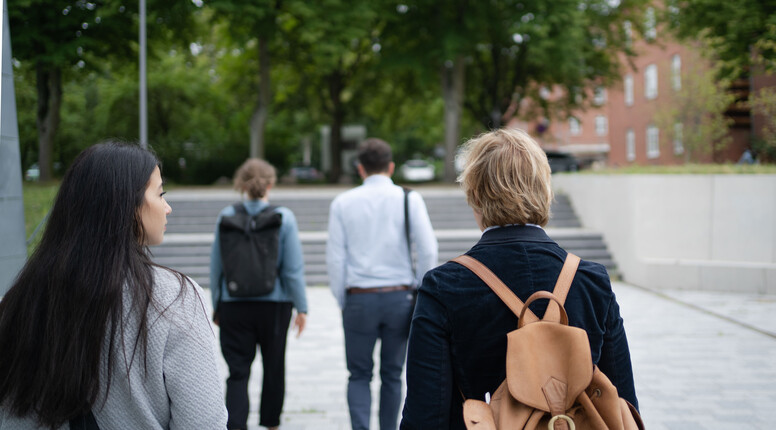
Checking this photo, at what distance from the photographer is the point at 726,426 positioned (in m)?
4.85

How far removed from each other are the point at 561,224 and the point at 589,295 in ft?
49.2

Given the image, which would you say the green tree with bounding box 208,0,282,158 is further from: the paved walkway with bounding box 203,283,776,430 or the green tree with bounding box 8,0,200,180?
the paved walkway with bounding box 203,283,776,430

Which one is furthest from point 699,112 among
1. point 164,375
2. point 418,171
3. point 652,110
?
point 418,171

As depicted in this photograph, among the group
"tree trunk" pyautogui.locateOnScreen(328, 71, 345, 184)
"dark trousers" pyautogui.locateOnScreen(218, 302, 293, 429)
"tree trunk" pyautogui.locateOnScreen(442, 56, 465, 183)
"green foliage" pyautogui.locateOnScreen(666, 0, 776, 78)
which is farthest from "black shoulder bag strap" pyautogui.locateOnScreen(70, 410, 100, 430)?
"tree trunk" pyautogui.locateOnScreen(328, 71, 345, 184)

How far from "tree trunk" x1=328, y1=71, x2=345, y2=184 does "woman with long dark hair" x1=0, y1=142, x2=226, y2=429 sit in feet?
101

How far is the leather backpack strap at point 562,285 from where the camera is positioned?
72.6 inches

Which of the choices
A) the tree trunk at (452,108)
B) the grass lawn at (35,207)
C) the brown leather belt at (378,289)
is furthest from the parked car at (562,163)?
the brown leather belt at (378,289)

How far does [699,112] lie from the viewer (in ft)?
74.2

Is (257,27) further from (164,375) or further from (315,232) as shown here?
(164,375)

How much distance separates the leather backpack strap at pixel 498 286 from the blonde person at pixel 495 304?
0.02 meters

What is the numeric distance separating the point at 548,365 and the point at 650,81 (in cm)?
4081

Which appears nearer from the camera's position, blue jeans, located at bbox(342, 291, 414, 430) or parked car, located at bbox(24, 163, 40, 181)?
blue jeans, located at bbox(342, 291, 414, 430)

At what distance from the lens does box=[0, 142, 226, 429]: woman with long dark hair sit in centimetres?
168

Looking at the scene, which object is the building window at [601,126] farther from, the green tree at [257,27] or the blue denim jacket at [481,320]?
the blue denim jacket at [481,320]
